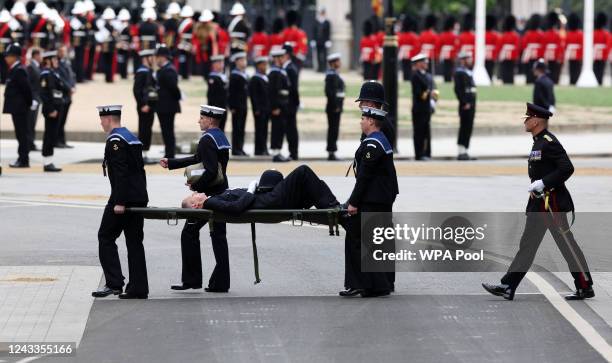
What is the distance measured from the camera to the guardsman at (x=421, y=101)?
27828 millimetres

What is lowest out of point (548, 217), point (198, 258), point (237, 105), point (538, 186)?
point (237, 105)

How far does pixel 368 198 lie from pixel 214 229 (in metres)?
1.35

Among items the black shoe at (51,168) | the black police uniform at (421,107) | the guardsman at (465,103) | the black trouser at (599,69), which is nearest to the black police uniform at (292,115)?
the black police uniform at (421,107)

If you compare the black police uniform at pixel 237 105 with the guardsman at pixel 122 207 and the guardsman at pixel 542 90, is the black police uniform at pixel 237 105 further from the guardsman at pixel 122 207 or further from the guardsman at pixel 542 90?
the guardsman at pixel 122 207

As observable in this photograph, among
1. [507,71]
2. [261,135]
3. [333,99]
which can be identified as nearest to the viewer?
[333,99]

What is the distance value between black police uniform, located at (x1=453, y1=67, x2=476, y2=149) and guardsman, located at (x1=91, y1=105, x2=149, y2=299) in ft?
46.1

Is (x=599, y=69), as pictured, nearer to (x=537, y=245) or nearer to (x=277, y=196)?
(x=537, y=245)

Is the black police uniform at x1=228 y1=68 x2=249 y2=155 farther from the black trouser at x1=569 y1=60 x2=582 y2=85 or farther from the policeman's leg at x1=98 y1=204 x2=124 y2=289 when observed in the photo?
the black trouser at x1=569 y1=60 x2=582 y2=85

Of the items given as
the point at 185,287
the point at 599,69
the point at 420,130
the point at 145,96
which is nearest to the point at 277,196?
the point at 185,287

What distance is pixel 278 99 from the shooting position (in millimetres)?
27844

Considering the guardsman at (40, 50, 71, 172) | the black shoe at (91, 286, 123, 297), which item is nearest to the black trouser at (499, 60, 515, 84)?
the guardsman at (40, 50, 71, 172)

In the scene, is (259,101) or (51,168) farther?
(259,101)

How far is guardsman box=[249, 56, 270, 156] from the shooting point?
1101 inches

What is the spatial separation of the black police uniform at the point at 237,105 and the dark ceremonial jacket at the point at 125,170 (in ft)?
45.5
